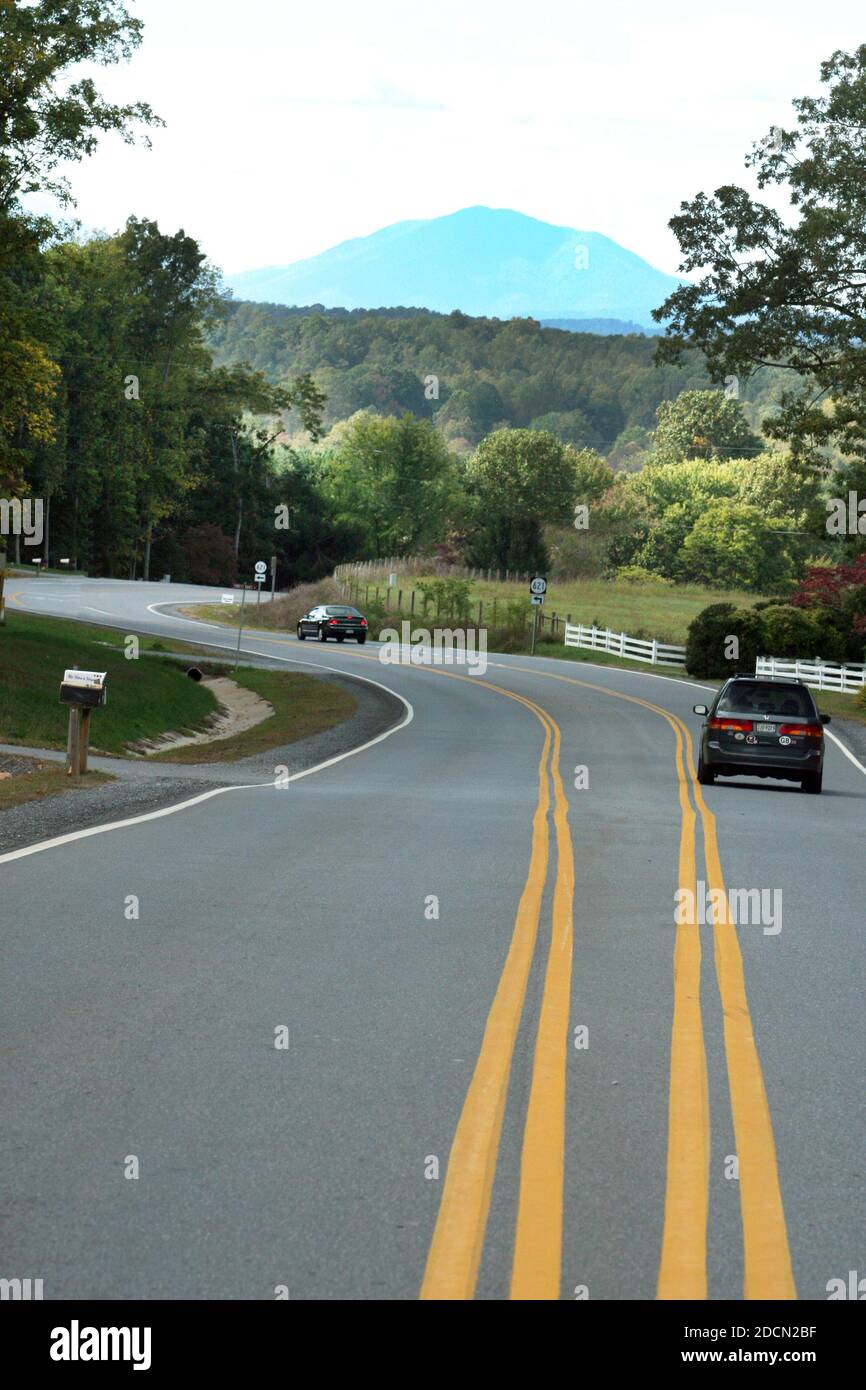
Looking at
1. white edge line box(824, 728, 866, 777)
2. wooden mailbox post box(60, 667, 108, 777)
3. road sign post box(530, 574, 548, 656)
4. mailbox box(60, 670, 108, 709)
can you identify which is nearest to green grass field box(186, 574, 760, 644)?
road sign post box(530, 574, 548, 656)

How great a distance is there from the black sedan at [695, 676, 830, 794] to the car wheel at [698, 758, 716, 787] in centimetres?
23

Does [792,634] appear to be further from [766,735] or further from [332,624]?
[766,735]

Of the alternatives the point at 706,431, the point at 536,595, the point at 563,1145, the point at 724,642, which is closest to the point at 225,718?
the point at 724,642

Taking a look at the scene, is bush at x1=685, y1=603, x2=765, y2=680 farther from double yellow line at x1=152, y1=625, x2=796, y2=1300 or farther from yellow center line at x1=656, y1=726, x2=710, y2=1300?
yellow center line at x1=656, y1=726, x2=710, y2=1300

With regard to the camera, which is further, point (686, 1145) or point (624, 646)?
point (624, 646)

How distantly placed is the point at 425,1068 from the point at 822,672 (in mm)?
48744

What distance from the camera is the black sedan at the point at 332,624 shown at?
66562 millimetres

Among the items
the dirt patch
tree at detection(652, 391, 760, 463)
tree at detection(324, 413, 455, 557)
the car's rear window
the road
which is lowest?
the dirt patch

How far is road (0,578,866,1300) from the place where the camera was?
5016mm

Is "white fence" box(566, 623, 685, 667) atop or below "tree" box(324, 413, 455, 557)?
below

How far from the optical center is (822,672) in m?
54.2

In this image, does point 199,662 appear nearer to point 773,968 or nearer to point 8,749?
point 8,749

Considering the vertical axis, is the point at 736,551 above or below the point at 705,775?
above

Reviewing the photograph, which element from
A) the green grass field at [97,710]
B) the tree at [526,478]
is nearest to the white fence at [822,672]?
the green grass field at [97,710]
